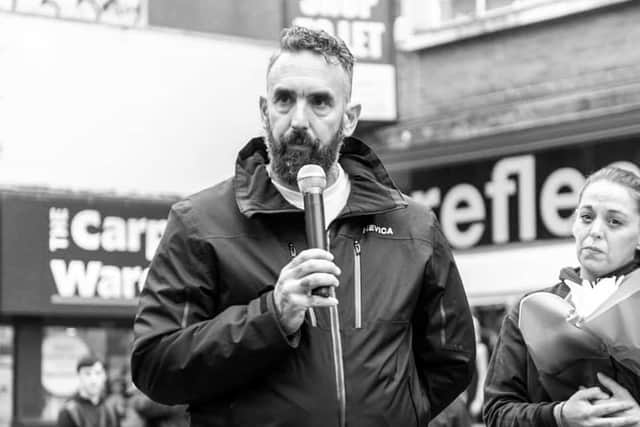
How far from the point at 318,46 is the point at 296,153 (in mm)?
297

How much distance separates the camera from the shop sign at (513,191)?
13.1 meters

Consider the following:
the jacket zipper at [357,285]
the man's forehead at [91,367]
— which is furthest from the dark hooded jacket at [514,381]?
the man's forehead at [91,367]

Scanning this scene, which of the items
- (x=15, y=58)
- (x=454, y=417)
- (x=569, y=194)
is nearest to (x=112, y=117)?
(x=15, y=58)

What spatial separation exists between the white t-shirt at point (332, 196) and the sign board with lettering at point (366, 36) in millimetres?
10093

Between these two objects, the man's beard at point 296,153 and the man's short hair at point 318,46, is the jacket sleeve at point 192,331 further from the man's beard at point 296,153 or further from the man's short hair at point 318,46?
the man's short hair at point 318,46

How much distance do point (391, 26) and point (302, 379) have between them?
11.3 meters

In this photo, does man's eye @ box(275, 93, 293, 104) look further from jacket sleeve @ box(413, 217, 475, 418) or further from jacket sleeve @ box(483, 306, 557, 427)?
jacket sleeve @ box(483, 306, 557, 427)

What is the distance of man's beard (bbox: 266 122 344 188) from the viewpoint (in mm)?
3543

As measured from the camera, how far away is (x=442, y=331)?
3.83 metres

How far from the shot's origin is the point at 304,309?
10.7ft

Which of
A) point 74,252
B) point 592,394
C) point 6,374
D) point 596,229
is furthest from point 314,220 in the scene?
point 6,374

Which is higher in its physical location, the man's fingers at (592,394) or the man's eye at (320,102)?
the man's eye at (320,102)

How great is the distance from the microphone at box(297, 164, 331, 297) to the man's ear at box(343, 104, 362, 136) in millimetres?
350

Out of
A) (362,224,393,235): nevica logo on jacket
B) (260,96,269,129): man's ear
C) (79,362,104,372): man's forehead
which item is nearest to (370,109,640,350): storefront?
(79,362,104,372): man's forehead
